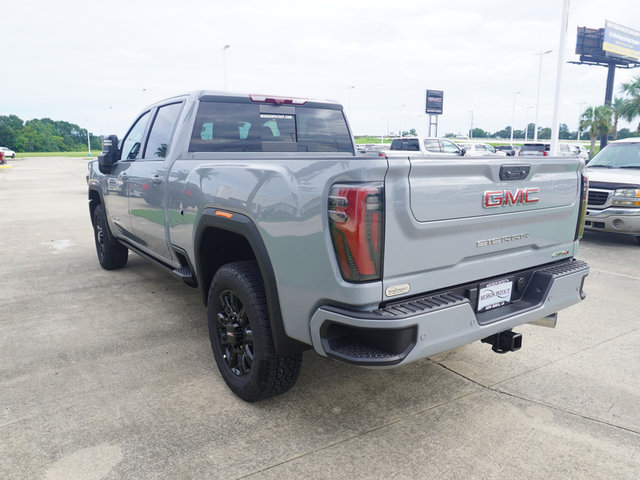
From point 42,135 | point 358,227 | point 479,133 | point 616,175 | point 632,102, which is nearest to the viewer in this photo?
point 358,227

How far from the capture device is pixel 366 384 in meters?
3.27

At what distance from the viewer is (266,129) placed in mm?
4246

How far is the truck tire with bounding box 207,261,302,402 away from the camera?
Answer: 2.73m

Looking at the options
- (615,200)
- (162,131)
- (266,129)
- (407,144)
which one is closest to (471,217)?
(266,129)

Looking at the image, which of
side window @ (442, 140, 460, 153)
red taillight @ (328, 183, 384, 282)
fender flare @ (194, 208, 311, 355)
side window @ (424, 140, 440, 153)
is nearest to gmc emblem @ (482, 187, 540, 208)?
red taillight @ (328, 183, 384, 282)

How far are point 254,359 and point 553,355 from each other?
2355 mm

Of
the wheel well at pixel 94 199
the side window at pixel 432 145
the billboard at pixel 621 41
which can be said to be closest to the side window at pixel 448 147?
the side window at pixel 432 145

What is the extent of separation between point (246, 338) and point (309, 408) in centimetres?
57

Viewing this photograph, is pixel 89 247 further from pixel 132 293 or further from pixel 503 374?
pixel 503 374

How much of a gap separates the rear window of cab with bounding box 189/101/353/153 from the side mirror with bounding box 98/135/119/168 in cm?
160

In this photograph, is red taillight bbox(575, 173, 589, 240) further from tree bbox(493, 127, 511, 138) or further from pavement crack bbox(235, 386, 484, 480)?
tree bbox(493, 127, 511, 138)

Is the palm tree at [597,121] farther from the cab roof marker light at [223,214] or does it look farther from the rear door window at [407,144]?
the cab roof marker light at [223,214]

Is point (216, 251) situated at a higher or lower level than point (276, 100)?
lower

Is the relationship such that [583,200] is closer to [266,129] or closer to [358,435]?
[358,435]
